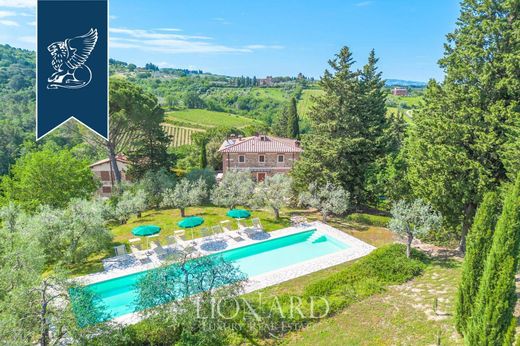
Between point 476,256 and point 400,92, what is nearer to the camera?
point 476,256

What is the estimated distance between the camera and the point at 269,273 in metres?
17.4

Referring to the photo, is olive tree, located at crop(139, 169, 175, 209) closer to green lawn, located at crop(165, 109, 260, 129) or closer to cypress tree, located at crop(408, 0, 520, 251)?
cypress tree, located at crop(408, 0, 520, 251)

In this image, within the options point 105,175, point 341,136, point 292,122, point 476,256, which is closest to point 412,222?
point 476,256

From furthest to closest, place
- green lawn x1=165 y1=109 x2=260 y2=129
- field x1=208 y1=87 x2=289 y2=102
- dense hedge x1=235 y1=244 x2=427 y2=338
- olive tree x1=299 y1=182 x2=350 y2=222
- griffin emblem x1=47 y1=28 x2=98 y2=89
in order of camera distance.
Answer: field x1=208 y1=87 x2=289 y2=102 < green lawn x1=165 y1=109 x2=260 y2=129 < olive tree x1=299 y1=182 x2=350 y2=222 < griffin emblem x1=47 y1=28 x2=98 y2=89 < dense hedge x1=235 y1=244 x2=427 y2=338

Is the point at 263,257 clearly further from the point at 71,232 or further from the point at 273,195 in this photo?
the point at 71,232

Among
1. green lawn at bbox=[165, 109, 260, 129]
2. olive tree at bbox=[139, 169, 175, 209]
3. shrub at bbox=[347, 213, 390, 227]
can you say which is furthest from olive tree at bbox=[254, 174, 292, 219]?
green lawn at bbox=[165, 109, 260, 129]

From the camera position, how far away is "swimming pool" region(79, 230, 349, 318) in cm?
1648

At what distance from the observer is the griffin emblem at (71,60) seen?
1385cm

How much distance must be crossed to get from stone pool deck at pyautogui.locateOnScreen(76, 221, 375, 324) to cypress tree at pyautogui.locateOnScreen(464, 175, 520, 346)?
901 centimetres

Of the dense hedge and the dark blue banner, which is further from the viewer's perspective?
the dark blue banner

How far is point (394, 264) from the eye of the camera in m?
16.4

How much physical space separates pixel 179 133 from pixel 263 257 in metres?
65.1

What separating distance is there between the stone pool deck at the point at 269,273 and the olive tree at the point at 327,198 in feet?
5.34

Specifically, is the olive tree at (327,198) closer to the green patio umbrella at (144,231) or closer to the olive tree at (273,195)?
the olive tree at (273,195)
